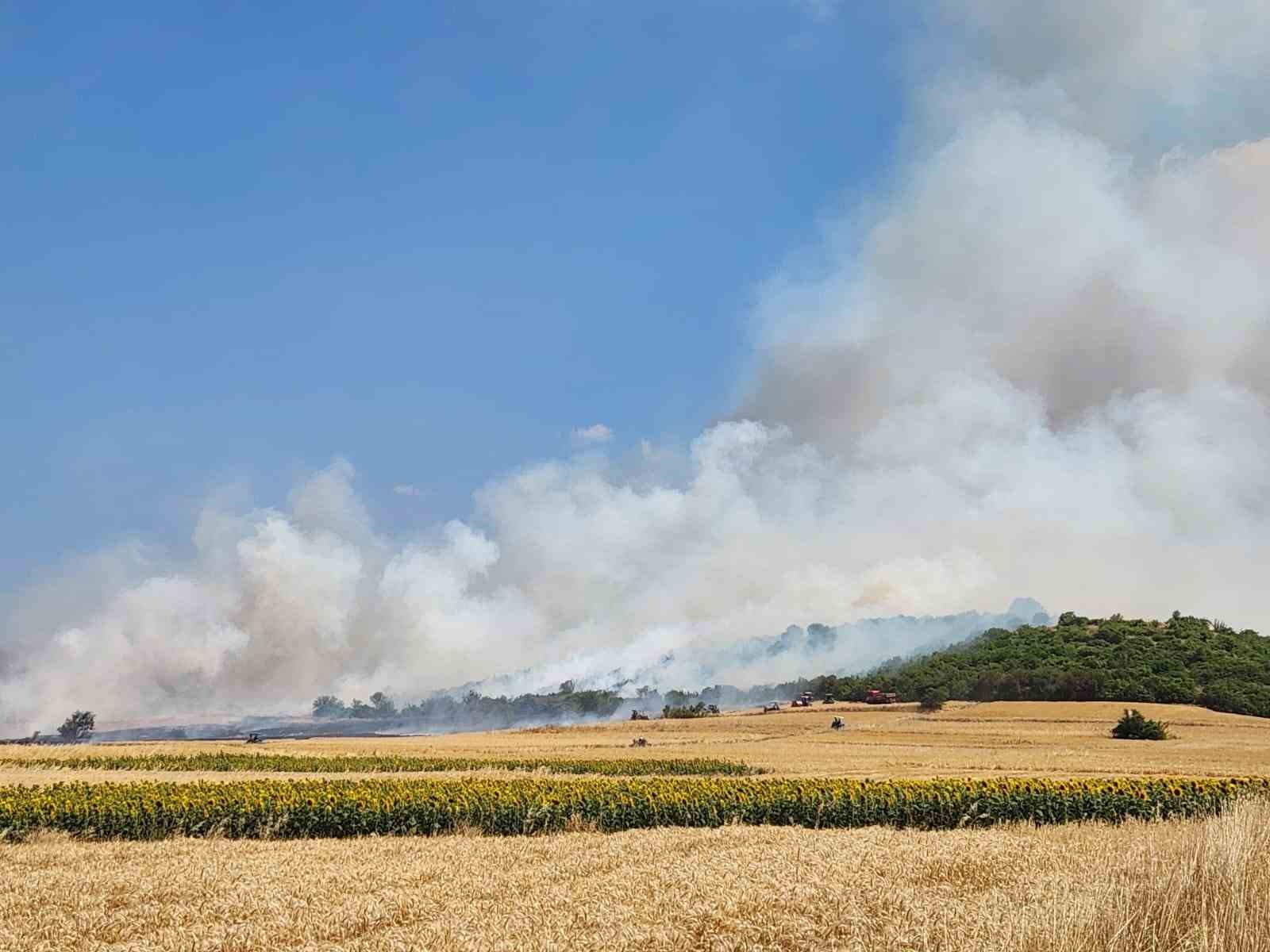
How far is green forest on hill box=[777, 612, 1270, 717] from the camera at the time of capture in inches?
5635

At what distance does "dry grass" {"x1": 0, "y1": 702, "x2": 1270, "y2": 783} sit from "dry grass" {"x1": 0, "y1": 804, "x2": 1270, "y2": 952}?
36.6 meters

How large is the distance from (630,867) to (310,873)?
6493mm

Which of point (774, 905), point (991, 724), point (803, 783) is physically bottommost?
point (991, 724)

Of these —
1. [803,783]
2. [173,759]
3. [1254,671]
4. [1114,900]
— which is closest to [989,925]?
[1114,900]

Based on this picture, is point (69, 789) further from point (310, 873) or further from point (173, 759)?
point (173, 759)

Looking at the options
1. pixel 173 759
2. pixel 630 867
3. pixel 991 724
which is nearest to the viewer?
pixel 630 867

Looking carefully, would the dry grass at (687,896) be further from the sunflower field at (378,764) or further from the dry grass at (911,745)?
the sunflower field at (378,764)

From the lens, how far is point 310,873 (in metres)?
19.9

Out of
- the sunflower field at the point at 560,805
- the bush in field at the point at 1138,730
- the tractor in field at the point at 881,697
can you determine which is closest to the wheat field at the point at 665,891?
the sunflower field at the point at 560,805

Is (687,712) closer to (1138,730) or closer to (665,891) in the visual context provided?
(1138,730)

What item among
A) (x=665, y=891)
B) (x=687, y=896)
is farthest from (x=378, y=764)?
(x=687, y=896)

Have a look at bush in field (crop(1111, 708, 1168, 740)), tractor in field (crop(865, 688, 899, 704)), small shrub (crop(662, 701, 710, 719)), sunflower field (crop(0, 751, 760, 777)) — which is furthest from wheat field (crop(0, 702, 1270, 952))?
tractor in field (crop(865, 688, 899, 704))

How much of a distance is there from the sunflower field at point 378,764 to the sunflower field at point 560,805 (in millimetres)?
26609

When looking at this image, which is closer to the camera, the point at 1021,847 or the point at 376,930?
the point at 376,930
